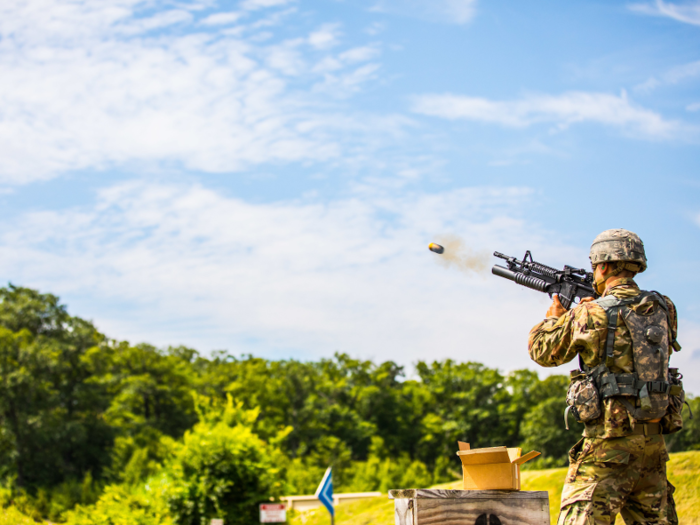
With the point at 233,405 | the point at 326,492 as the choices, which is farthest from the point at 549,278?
the point at 233,405

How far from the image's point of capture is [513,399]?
5506 centimetres

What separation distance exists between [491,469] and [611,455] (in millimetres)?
819

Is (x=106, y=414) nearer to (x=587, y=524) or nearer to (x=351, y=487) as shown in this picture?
(x=351, y=487)

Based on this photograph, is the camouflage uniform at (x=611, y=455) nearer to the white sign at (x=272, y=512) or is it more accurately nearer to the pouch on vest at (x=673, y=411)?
the pouch on vest at (x=673, y=411)

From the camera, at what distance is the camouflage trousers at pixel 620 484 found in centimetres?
460

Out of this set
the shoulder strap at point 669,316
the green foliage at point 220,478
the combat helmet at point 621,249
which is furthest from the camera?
the green foliage at point 220,478

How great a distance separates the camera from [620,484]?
15.2ft

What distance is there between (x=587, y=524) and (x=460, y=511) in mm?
831

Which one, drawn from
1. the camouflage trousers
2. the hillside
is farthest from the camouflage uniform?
the hillside

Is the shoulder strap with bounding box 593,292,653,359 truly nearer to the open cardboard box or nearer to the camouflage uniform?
the camouflage uniform

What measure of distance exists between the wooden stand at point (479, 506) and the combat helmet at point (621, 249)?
5.85 ft

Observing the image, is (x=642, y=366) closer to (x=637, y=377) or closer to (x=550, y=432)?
(x=637, y=377)

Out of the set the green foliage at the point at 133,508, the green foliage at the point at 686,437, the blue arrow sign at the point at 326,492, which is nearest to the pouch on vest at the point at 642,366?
the blue arrow sign at the point at 326,492

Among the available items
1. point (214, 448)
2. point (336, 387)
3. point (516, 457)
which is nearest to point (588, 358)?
point (516, 457)
